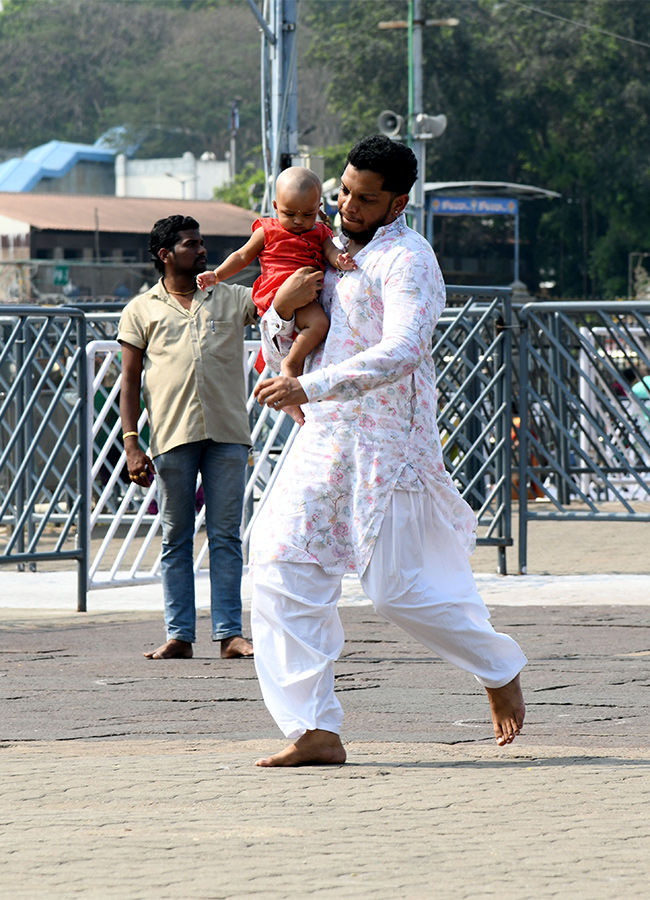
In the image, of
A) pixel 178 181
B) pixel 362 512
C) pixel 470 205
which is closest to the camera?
pixel 362 512

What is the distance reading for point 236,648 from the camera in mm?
6512

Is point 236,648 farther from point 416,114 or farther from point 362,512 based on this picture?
point 416,114

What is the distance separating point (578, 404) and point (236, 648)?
12.9 ft

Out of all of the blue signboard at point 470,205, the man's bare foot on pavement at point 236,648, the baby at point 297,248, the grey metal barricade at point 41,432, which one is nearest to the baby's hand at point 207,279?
the baby at point 297,248

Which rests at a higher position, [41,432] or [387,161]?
[387,161]

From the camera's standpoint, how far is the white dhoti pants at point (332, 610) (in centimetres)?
421

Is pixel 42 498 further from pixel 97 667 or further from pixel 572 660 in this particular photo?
pixel 572 660

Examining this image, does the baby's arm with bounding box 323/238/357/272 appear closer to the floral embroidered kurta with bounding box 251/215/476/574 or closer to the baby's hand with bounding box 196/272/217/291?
the floral embroidered kurta with bounding box 251/215/476/574

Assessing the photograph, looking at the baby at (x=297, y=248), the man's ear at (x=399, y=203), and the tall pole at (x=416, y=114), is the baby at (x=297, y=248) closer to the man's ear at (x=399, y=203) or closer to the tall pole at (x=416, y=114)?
the man's ear at (x=399, y=203)

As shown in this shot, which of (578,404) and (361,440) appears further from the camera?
(578,404)

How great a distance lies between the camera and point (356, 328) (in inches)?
167

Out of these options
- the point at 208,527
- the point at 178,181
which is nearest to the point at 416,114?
the point at 208,527

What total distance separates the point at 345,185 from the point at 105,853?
77.8 inches

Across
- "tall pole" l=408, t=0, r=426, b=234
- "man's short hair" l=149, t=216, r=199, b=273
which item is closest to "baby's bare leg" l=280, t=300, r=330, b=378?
"man's short hair" l=149, t=216, r=199, b=273
